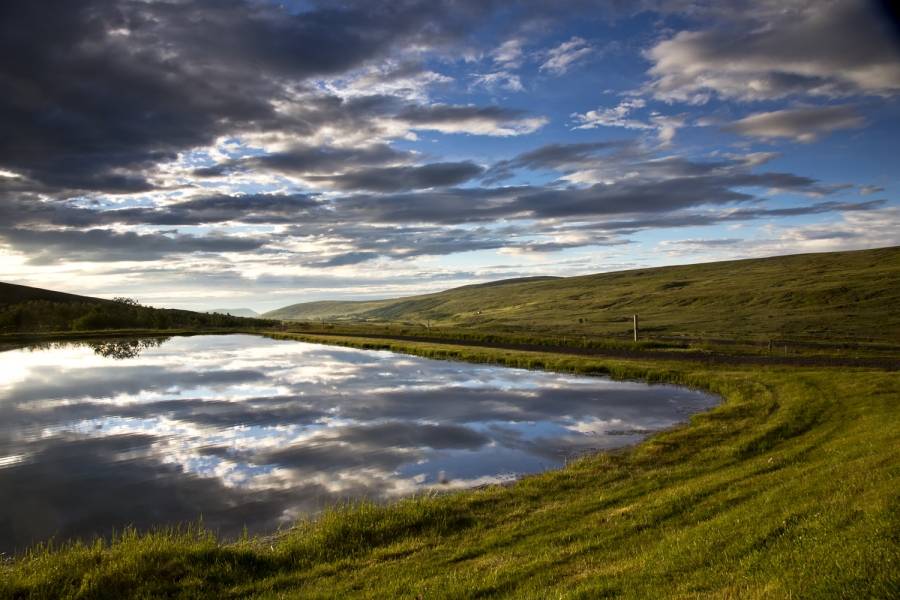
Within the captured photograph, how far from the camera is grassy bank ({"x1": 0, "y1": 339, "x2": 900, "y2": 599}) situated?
5.62m

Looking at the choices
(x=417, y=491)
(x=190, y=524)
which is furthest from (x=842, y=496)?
(x=190, y=524)

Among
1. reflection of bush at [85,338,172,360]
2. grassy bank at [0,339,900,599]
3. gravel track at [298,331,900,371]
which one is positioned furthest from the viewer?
reflection of bush at [85,338,172,360]

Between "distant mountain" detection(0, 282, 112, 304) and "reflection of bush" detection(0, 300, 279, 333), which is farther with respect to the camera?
"distant mountain" detection(0, 282, 112, 304)

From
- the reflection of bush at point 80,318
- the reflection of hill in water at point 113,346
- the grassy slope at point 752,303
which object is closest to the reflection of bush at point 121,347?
the reflection of hill in water at point 113,346

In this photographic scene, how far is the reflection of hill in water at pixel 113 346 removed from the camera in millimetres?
39513

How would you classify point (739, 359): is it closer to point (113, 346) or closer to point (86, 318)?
point (113, 346)

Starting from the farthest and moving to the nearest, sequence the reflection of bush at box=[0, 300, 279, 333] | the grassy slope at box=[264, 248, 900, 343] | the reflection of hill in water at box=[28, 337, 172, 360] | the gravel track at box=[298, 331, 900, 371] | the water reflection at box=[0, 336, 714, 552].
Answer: the grassy slope at box=[264, 248, 900, 343], the reflection of bush at box=[0, 300, 279, 333], the reflection of hill in water at box=[28, 337, 172, 360], the gravel track at box=[298, 331, 900, 371], the water reflection at box=[0, 336, 714, 552]

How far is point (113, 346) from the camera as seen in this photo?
45844 millimetres

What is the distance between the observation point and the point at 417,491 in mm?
11281

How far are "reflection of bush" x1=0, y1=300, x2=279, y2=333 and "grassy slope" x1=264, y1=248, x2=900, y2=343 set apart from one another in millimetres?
55775

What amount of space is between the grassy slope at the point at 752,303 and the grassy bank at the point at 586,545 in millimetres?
50266

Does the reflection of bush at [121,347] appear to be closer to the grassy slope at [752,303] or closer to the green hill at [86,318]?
the green hill at [86,318]

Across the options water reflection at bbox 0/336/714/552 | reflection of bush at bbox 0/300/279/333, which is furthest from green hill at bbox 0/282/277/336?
water reflection at bbox 0/336/714/552

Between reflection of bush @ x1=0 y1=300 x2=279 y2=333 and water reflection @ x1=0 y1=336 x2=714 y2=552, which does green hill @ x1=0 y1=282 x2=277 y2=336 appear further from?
water reflection @ x1=0 y1=336 x2=714 y2=552
